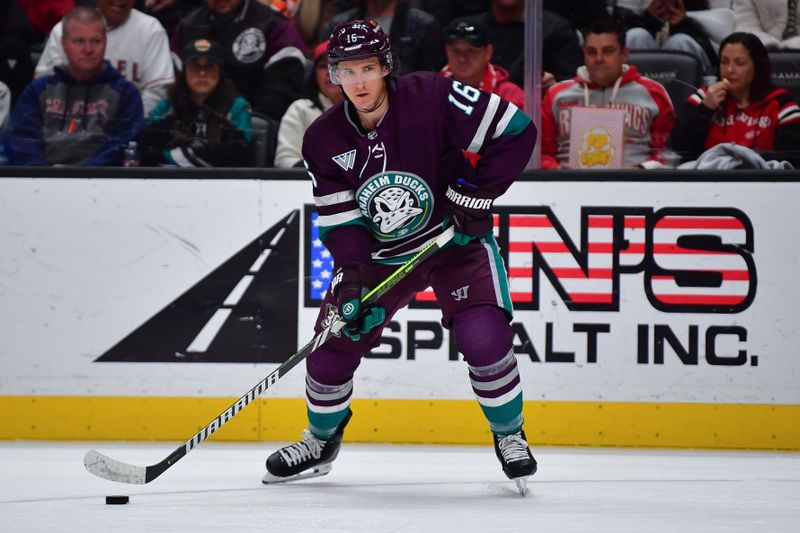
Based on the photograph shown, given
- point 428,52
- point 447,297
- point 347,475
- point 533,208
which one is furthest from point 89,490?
point 428,52

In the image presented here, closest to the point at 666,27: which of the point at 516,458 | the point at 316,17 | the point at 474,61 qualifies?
the point at 474,61

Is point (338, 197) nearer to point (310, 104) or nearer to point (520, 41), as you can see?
point (310, 104)

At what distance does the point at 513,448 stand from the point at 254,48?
1950 mm

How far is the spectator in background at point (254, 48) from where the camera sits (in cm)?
420

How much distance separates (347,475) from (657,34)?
2.04m

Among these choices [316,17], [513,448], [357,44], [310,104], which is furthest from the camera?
[316,17]

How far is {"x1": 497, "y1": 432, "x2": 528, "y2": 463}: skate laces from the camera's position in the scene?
297 cm

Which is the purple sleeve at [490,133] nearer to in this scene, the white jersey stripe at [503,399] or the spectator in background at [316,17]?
the white jersey stripe at [503,399]

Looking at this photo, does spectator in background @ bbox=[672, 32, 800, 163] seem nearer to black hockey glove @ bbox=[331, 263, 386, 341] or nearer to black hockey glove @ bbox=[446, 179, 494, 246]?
black hockey glove @ bbox=[446, 179, 494, 246]

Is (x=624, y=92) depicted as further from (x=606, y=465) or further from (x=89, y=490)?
(x=89, y=490)

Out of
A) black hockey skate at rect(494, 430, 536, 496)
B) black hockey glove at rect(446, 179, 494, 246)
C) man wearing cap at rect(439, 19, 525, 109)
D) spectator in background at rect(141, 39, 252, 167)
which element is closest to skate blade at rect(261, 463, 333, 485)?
black hockey skate at rect(494, 430, 536, 496)

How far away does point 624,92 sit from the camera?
4121 millimetres

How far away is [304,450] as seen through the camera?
10.6 feet

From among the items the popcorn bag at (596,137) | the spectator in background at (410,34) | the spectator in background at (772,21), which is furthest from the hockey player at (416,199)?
the spectator in background at (772,21)
